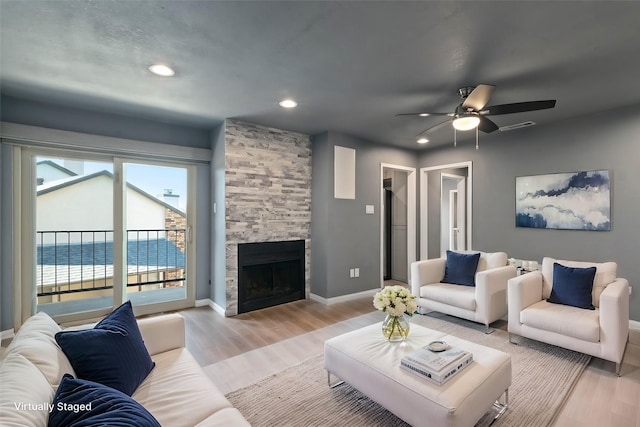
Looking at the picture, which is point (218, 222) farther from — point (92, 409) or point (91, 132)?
point (92, 409)

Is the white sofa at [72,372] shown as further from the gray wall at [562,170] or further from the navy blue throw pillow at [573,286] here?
the gray wall at [562,170]

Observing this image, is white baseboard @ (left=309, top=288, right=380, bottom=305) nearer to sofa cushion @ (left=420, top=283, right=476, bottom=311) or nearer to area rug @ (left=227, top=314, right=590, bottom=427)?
sofa cushion @ (left=420, top=283, right=476, bottom=311)

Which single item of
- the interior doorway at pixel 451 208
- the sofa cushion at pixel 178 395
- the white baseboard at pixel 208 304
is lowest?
the white baseboard at pixel 208 304

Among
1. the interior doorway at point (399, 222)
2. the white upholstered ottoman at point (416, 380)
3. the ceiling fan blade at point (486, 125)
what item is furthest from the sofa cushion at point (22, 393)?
the interior doorway at point (399, 222)

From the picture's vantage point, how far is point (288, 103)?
3258mm

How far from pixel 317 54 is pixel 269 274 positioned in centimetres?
299

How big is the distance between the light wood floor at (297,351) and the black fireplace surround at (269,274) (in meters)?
0.16

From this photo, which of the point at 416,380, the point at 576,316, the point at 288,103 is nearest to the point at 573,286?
the point at 576,316

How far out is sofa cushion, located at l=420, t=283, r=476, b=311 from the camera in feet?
11.0

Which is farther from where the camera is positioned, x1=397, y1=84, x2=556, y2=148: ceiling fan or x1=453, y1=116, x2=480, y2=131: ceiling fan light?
x1=453, y1=116, x2=480, y2=131: ceiling fan light

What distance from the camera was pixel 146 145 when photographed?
3816 millimetres

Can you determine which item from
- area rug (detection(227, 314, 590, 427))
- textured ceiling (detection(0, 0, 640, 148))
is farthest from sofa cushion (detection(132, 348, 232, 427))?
textured ceiling (detection(0, 0, 640, 148))

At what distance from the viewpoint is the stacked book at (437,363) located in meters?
1.67

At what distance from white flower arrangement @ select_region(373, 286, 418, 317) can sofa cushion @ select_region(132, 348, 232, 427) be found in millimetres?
1171
